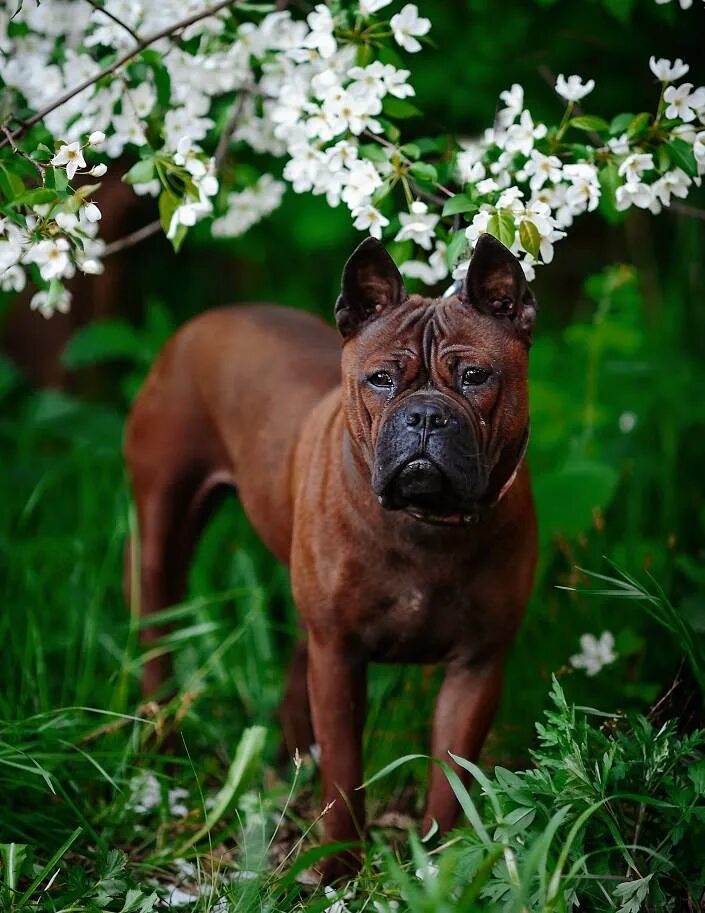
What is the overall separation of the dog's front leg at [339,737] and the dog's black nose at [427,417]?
670mm

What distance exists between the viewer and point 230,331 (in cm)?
355

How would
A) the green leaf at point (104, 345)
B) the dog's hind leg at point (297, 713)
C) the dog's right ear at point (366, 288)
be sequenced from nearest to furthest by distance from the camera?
the dog's right ear at point (366, 288), the dog's hind leg at point (297, 713), the green leaf at point (104, 345)

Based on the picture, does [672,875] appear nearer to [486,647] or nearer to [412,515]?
[486,647]

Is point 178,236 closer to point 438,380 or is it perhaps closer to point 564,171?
point 438,380

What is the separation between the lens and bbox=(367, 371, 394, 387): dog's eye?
2.43m

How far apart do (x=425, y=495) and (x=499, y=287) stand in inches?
18.9

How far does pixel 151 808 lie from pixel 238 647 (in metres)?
1.02

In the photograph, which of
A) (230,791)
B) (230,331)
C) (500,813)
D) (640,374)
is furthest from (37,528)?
(500,813)

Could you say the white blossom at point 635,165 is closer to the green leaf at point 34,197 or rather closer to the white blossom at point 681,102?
the white blossom at point 681,102

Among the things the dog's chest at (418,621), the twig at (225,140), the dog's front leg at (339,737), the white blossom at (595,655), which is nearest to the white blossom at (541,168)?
the dog's chest at (418,621)

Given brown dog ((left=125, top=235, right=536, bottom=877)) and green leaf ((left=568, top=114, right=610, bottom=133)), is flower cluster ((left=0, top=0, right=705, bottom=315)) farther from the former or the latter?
brown dog ((left=125, top=235, right=536, bottom=877))

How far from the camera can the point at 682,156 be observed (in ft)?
8.63

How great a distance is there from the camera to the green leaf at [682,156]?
2623 millimetres

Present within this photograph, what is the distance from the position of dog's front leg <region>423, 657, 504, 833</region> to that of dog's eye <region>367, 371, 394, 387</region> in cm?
72
